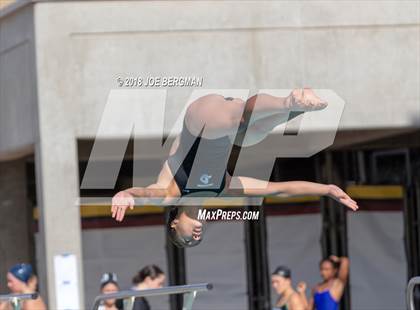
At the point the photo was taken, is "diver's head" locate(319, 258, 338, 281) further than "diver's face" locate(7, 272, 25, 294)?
Yes

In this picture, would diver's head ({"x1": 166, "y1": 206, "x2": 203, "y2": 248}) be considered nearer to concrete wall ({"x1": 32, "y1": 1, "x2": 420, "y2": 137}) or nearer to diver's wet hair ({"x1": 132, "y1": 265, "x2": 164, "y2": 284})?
diver's wet hair ({"x1": 132, "y1": 265, "x2": 164, "y2": 284})

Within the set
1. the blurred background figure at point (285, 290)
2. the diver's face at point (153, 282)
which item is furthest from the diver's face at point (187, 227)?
the blurred background figure at point (285, 290)

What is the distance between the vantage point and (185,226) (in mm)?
7012

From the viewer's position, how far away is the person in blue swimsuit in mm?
6096

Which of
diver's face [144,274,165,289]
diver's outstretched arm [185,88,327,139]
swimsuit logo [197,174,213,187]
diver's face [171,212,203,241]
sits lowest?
diver's face [144,274,165,289]

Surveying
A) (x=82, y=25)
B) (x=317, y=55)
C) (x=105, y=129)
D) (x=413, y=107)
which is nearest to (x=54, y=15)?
(x=82, y=25)

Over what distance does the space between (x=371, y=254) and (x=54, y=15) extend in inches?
201

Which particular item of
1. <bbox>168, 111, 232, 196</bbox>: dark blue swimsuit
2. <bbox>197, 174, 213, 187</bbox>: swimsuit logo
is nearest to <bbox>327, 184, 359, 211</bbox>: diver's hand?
<bbox>168, 111, 232, 196</bbox>: dark blue swimsuit

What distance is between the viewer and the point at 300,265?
45.9 ft

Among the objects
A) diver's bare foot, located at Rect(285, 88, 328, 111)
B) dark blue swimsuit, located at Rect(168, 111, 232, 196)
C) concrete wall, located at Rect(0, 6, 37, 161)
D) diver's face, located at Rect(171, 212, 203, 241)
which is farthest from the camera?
concrete wall, located at Rect(0, 6, 37, 161)

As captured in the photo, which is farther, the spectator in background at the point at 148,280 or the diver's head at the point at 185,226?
the spectator in background at the point at 148,280

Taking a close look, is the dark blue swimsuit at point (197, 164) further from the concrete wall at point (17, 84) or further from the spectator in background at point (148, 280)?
the concrete wall at point (17, 84)

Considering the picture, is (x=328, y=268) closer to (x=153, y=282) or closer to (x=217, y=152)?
(x=153, y=282)

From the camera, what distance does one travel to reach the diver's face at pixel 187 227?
700 centimetres
